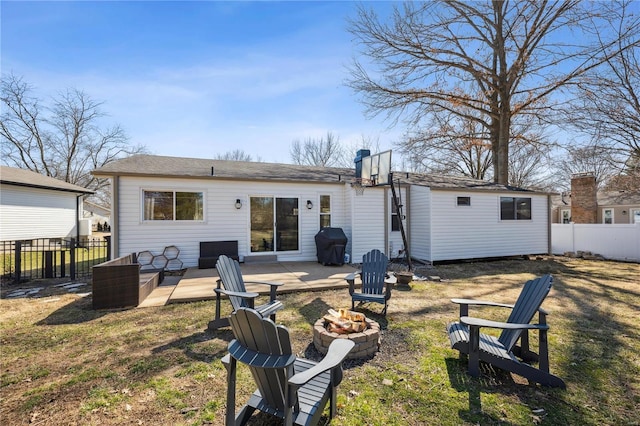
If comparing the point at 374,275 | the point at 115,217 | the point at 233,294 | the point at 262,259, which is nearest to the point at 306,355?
the point at 233,294

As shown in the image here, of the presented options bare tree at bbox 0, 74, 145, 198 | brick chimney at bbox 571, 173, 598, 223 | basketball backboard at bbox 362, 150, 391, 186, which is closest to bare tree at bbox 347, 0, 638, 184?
basketball backboard at bbox 362, 150, 391, 186

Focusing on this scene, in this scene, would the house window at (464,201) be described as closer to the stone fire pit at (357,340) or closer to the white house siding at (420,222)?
the white house siding at (420,222)

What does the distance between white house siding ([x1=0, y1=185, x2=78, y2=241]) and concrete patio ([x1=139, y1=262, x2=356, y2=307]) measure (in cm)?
1252

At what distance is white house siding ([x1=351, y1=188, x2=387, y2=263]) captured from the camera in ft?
32.6

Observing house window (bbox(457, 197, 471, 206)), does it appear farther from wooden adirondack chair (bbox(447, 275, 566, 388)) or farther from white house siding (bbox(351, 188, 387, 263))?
wooden adirondack chair (bbox(447, 275, 566, 388))

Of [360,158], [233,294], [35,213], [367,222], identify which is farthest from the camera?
[35,213]

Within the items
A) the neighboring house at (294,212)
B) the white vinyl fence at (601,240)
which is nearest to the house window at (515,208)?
the neighboring house at (294,212)

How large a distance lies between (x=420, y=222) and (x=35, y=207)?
1934 centimetres

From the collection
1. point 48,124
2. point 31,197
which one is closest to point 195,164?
point 31,197

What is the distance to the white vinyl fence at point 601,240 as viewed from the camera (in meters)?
11.7

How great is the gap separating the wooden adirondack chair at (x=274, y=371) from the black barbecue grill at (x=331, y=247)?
6674 millimetres

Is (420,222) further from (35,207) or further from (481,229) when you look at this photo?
(35,207)

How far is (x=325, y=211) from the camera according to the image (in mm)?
10273

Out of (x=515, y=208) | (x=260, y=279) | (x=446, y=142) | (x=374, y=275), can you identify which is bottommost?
(x=260, y=279)
